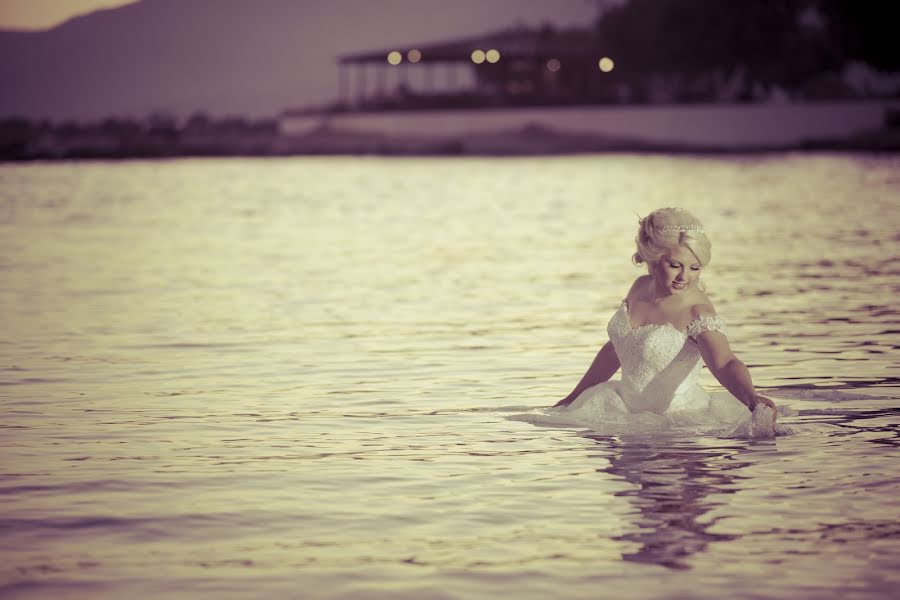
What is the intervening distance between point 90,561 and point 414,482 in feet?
6.56

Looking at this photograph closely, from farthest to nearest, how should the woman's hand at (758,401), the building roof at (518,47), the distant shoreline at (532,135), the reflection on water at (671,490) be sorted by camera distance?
the building roof at (518,47) < the distant shoreline at (532,135) < the woman's hand at (758,401) < the reflection on water at (671,490)

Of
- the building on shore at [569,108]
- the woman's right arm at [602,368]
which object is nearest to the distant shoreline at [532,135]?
the building on shore at [569,108]

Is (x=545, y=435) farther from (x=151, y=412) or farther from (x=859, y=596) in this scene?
(x=859, y=596)

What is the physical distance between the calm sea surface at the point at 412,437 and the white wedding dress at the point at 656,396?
0.20m

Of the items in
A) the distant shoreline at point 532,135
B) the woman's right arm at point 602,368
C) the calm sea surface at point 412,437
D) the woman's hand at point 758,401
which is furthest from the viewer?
the distant shoreline at point 532,135

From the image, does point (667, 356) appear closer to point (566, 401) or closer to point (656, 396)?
point (656, 396)

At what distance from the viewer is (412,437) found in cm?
986

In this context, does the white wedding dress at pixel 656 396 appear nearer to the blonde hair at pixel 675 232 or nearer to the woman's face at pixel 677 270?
the woman's face at pixel 677 270

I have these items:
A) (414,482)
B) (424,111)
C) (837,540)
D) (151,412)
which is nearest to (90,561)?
(414,482)

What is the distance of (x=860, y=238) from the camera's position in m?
27.4

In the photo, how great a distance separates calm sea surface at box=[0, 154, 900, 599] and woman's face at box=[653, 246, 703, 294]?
2.87 feet

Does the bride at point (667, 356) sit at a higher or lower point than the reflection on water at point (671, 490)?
higher

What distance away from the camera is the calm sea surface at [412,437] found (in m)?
6.82

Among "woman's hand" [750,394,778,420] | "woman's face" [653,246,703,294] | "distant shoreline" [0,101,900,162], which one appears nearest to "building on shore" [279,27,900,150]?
"distant shoreline" [0,101,900,162]
